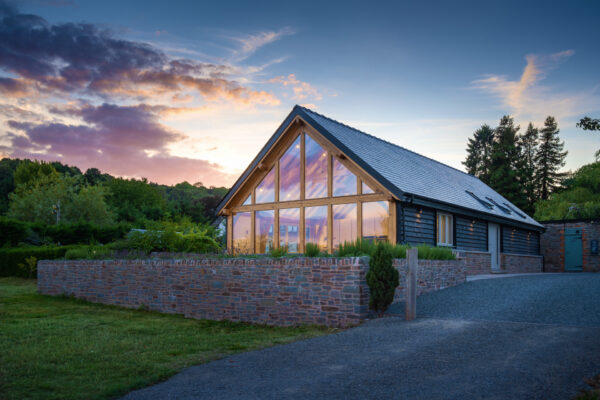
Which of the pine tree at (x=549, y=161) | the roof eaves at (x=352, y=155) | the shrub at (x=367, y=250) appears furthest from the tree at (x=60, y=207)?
the pine tree at (x=549, y=161)

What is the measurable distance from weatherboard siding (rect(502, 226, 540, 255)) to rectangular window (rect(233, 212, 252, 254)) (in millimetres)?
13094

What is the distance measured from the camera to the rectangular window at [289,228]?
62.6ft

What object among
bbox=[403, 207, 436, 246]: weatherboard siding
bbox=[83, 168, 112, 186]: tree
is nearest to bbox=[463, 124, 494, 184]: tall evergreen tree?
bbox=[403, 207, 436, 246]: weatherboard siding

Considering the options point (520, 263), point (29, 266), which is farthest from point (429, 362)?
point (29, 266)

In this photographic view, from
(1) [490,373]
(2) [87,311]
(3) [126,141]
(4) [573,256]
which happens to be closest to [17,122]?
(3) [126,141]

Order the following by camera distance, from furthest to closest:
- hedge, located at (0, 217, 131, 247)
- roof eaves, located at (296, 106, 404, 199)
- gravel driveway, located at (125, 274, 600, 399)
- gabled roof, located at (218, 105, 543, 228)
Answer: hedge, located at (0, 217, 131, 247)
gabled roof, located at (218, 105, 543, 228)
roof eaves, located at (296, 106, 404, 199)
gravel driveway, located at (125, 274, 600, 399)

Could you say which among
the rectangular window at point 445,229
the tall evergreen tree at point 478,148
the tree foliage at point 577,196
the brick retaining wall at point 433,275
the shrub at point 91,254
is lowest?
the brick retaining wall at point 433,275

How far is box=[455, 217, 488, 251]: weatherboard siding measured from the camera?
20.1 metres

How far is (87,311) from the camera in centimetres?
1371

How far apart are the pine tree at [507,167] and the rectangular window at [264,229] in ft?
130

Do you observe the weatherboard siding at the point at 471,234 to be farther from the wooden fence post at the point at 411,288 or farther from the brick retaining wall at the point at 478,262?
the wooden fence post at the point at 411,288

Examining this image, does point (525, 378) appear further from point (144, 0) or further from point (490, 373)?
point (144, 0)

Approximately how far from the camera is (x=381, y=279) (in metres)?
9.68

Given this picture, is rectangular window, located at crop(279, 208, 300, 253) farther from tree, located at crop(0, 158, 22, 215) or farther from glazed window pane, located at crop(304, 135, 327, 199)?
tree, located at crop(0, 158, 22, 215)
